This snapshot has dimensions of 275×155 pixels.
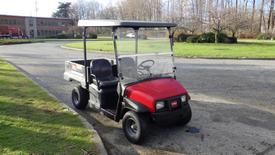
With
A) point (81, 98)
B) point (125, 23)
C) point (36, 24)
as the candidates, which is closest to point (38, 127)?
→ point (81, 98)

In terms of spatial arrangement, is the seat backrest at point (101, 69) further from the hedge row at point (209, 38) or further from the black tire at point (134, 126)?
the hedge row at point (209, 38)

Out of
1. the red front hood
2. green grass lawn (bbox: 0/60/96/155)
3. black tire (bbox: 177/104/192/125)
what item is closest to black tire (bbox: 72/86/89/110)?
green grass lawn (bbox: 0/60/96/155)

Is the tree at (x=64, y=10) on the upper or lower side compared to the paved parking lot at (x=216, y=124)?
upper

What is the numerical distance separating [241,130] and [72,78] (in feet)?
12.8

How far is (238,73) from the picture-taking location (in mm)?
10141

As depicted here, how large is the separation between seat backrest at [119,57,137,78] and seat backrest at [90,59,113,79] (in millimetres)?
1086

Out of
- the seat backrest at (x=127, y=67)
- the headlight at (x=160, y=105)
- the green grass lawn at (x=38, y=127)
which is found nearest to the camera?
the green grass lawn at (x=38, y=127)

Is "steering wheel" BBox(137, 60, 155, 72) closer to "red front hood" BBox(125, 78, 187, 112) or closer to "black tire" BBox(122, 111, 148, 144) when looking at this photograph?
"red front hood" BBox(125, 78, 187, 112)

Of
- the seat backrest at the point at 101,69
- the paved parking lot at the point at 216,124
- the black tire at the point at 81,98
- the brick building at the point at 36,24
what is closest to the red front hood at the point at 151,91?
the paved parking lot at the point at 216,124

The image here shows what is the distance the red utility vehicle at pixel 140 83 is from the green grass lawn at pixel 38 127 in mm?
688

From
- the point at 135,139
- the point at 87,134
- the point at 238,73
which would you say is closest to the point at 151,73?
the point at 135,139

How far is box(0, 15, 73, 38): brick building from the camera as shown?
6546cm

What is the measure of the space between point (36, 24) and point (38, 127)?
239 feet

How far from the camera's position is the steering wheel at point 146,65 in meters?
4.38
